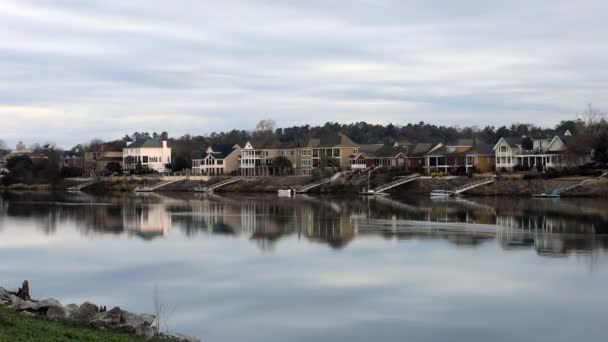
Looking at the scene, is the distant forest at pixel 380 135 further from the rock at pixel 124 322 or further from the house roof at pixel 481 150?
the rock at pixel 124 322

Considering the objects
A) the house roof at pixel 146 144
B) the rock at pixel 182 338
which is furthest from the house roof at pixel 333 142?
the rock at pixel 182 338

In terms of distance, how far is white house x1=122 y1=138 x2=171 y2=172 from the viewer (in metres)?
106

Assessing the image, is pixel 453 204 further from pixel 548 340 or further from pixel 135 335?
pixel 135 335

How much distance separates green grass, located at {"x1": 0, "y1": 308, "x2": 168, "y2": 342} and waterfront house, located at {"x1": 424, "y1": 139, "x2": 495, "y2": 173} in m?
63.0

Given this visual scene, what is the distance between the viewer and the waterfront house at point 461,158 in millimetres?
76188

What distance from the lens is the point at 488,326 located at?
667 inches

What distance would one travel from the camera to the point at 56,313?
611 inches

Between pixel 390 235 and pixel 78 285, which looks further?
pixel 390 235

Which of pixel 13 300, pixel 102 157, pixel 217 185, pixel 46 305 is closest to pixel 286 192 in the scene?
pixel 217 185

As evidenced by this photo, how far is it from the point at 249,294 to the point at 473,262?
28.9 feet

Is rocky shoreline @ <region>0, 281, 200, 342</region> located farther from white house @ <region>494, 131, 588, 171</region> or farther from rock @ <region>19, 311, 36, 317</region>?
white house @ <region>494, 131, 588, 171</region>

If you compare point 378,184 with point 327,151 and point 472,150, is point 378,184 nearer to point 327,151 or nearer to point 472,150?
point 472,150

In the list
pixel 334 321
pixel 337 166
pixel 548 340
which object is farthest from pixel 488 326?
pixel 337 166

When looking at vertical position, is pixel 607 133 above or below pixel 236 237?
above
